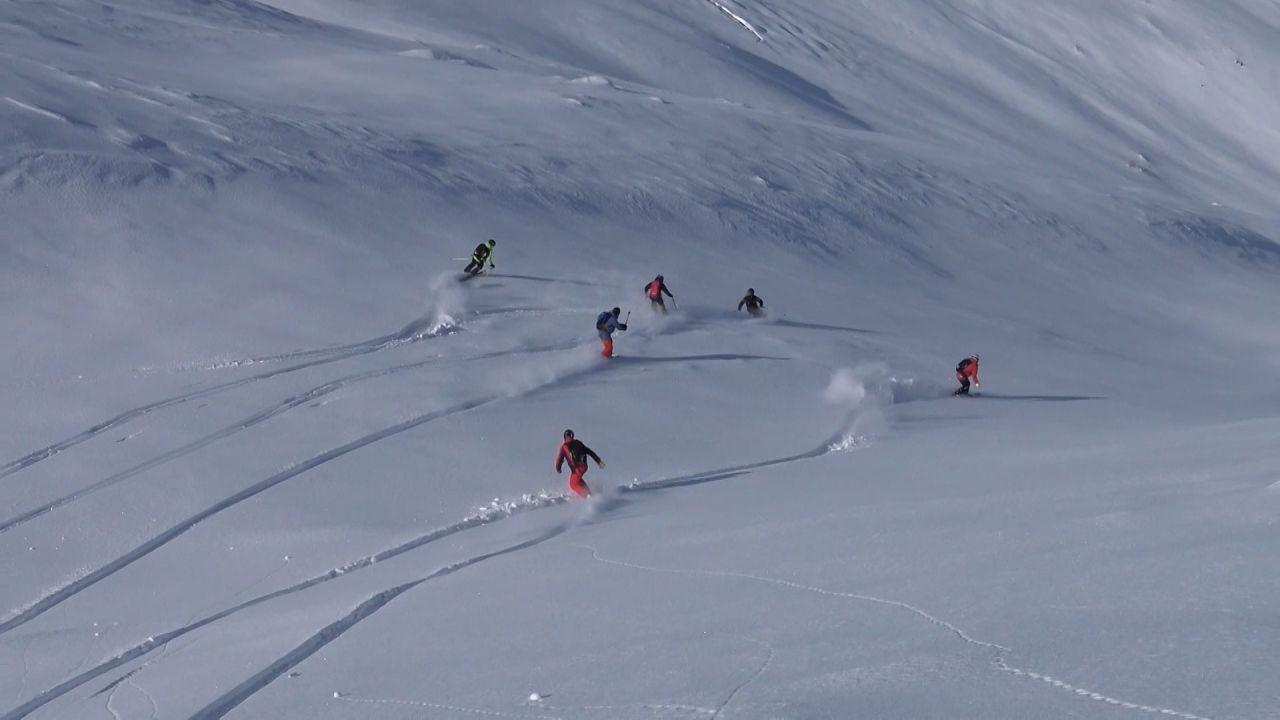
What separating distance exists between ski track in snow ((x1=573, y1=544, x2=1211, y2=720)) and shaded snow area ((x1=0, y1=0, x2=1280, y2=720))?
39 mm

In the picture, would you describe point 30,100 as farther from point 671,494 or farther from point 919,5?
point 919,5

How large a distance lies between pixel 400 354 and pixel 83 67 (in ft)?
54.6

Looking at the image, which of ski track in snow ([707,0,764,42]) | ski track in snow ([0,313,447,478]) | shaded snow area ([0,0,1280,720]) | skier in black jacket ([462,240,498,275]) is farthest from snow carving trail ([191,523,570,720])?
ski track in snow ([707,0,764,42])

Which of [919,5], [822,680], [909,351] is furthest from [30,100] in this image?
[919,5]

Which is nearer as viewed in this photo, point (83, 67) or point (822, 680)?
point (822, 680)

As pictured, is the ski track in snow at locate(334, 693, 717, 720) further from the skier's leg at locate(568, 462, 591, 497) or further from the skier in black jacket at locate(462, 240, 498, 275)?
the skier in black jacket at locate(462, 240, 498, 275)

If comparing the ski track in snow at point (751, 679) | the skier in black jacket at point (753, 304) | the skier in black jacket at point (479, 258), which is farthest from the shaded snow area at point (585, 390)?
the skier in black jacket at point (479, 258)

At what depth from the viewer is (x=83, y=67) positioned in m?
34.0

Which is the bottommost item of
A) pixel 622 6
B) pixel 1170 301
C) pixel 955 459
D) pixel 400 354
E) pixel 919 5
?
pixel 400 354

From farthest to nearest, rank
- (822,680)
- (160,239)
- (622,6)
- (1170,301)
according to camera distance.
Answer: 1. (622,6)
2. (1170,301)
3. (160,239)
4. (822,680)

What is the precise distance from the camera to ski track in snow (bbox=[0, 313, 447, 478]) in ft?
58.5

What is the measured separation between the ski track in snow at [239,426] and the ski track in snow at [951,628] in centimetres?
725

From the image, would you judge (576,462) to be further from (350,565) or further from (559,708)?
(559,708)

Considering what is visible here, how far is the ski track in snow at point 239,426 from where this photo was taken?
1638cm
